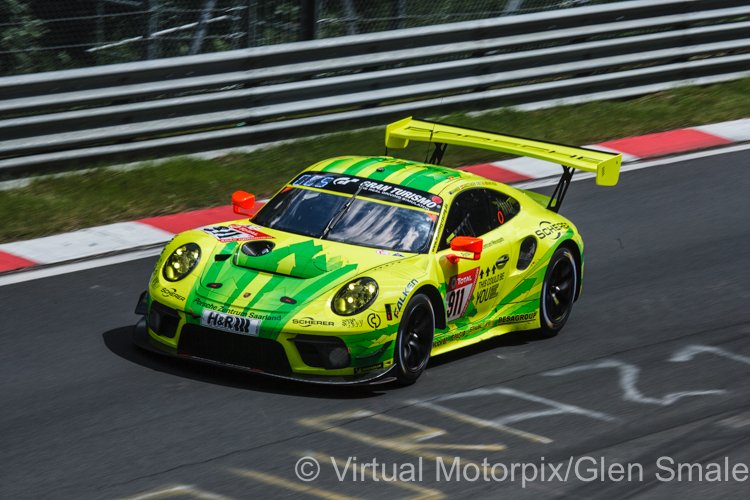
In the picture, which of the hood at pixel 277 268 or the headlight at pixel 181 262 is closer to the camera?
the hood at pixel 277 268

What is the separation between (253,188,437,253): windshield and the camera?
27.1ft

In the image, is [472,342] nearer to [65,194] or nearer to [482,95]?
[65,194]

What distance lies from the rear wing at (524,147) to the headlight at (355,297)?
6.28 feet

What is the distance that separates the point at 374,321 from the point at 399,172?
5.61 ft

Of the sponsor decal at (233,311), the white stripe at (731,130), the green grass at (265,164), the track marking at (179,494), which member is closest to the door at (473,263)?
the sponsor decal at (233,311)

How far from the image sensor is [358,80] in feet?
43.6

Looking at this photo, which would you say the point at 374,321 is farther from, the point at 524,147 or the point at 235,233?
the point at 524,147

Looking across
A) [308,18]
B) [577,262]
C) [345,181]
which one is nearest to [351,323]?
[345,181]

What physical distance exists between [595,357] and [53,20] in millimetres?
5960

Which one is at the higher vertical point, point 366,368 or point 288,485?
point 366,368

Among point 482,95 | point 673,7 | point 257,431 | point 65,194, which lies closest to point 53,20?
point 65,194

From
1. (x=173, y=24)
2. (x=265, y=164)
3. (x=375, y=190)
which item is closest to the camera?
(x=375, y=190)

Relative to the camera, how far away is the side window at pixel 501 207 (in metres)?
9.02

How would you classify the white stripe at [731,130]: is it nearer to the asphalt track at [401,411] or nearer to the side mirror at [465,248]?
the asphalt track at [401,411]
